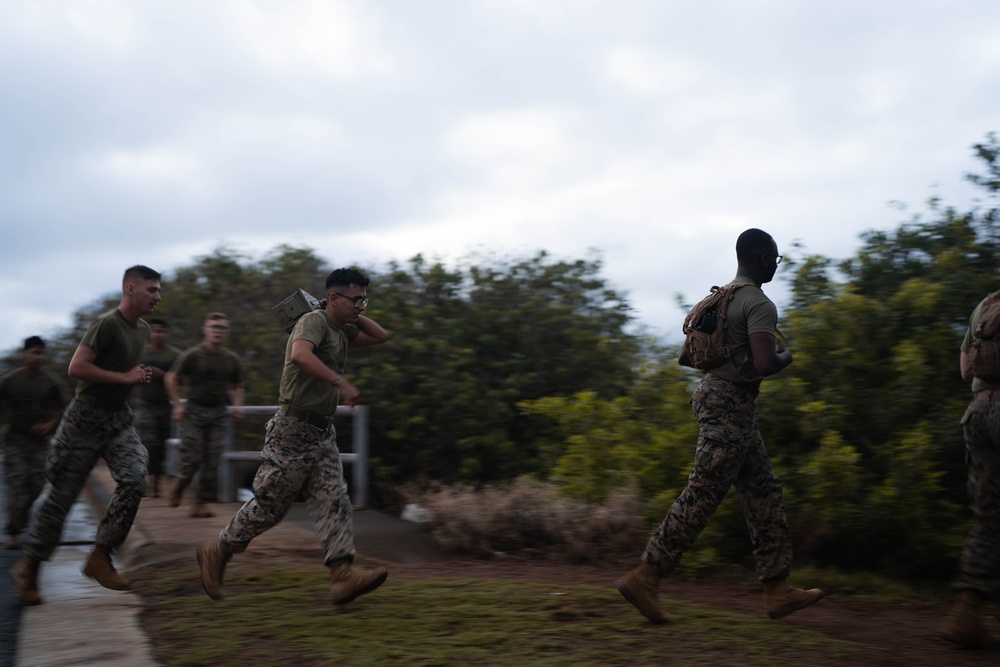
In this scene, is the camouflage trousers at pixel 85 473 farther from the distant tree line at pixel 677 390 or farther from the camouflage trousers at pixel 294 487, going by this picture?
the distant tree line at pixel 677 390

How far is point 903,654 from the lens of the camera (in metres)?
4.76

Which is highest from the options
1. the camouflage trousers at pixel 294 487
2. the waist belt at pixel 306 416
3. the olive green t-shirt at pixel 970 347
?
the olive green t-shirt at pixel 970 347

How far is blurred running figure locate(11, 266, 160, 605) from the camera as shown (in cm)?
623

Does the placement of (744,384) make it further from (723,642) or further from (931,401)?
(931,401)

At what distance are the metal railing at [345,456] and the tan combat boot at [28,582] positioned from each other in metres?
3.85

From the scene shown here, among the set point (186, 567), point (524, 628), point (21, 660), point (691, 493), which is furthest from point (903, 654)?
point (186, 567)

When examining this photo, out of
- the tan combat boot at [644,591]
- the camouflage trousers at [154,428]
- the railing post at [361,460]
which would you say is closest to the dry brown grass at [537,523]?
the railing post at [361,460]

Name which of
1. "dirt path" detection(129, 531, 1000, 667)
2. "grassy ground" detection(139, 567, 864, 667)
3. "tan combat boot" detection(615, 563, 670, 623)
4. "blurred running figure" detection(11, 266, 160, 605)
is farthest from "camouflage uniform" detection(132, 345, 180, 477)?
"tan combat boot" detection(615, 563, 670, 623)

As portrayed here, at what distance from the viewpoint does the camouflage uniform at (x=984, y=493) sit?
489 centimetres

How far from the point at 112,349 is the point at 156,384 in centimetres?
500

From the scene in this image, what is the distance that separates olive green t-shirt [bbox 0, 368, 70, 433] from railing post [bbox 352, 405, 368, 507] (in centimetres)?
292

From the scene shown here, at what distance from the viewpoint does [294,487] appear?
5762 millimetres

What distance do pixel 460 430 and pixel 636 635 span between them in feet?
20.7

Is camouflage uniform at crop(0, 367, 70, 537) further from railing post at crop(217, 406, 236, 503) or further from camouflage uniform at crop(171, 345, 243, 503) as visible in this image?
railing post at crop(217, 406, 236, 503)
